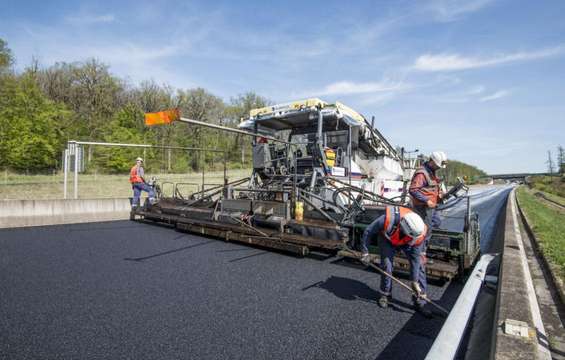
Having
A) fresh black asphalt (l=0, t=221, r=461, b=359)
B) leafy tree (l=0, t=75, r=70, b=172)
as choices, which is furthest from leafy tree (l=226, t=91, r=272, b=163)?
fresh black asphalt (l=0, t=221, r=461, b=359)

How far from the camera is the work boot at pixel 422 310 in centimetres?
320

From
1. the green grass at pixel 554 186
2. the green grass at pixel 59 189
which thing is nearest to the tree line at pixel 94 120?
the green grass at pixel 59 189

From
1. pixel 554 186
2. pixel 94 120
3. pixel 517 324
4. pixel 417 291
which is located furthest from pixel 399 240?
pixel 554 186

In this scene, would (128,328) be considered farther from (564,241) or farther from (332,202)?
(564,241)

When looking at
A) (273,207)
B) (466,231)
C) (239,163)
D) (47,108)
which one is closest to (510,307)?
(466,231)

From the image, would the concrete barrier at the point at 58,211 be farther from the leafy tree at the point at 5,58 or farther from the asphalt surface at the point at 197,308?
the leafy tree at the point at 5,58

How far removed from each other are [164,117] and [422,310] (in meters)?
3.53

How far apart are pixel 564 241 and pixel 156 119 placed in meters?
7.17

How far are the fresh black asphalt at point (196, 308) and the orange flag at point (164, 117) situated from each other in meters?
Answer: 1.90

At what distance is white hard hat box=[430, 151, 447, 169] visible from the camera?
Result: 159 inches

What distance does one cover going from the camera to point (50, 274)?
4.14m

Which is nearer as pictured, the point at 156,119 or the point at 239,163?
the point at 156,119

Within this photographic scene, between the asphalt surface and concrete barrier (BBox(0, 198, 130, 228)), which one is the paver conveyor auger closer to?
the asphalt surface

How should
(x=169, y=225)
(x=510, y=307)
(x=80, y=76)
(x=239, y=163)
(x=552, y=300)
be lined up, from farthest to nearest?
(x=80, y=76)
(x=239, y=163)
(x=169, y=225)
(x=552, y=300)
(x=510, y=307)
